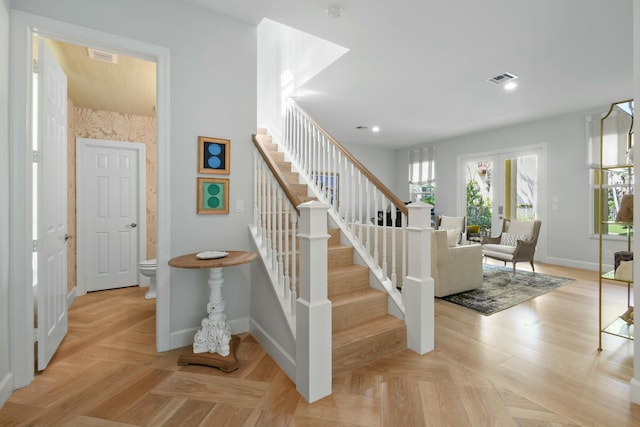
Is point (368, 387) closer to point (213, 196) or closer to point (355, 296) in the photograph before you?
point (355, 296)

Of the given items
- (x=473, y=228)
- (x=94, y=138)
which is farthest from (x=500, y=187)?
(x=94, y=138)

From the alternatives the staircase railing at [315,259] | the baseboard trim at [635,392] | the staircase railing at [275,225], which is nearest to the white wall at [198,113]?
the staircase railing at [275,225]

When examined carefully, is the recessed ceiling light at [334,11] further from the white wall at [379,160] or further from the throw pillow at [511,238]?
the white wall at [379,160]

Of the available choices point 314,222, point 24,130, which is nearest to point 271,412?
point 314,222

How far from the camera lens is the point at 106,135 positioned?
400 centimetres

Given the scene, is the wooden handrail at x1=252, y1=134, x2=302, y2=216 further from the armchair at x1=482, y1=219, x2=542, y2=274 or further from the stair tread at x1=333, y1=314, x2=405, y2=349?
the armchair at x1=482, y1=219, x2=542, y2=274

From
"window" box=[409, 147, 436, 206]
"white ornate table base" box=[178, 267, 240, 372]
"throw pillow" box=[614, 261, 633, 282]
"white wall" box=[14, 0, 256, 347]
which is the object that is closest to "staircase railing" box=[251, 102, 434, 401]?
"white wall" box=[14, 0, 256, 347]

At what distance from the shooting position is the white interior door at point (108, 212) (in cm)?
382

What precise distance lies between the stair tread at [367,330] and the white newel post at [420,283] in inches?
5.8

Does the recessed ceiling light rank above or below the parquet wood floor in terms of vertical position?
above

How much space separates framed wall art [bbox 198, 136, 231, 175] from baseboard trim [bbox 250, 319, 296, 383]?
4.51 ft

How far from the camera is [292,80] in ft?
13.8

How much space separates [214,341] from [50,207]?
1.55 meters

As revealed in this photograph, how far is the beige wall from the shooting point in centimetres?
366
